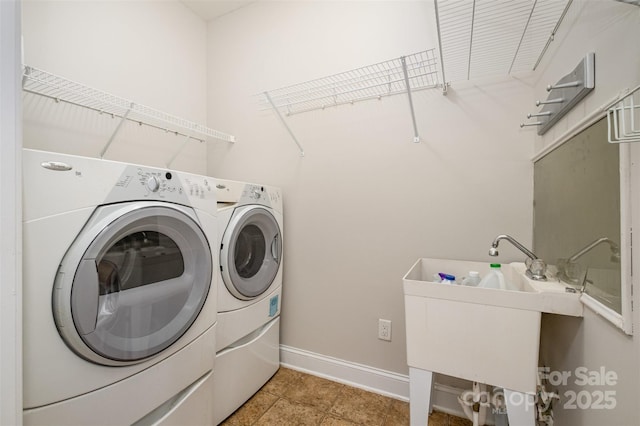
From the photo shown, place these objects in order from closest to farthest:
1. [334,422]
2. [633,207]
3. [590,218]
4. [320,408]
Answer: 1. [633,207]
2. [590,218]
3. [334,422]
4. [320,408]

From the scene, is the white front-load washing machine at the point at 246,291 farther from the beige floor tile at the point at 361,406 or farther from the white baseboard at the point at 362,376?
the beige floor tile at the point at 361,406

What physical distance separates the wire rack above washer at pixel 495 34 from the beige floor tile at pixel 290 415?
1905 mm

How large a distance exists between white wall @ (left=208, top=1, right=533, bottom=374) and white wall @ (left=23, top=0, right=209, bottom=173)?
25cm

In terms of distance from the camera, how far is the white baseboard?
4.89 ft

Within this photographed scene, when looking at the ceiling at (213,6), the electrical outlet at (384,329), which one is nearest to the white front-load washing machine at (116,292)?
the electrical outlet at (384,329)

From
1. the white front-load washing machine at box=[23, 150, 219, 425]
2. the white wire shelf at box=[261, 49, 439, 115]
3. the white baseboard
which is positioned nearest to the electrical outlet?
the white baseboard

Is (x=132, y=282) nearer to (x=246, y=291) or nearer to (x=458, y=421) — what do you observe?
(x=246, y=291)

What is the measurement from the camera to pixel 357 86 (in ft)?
5.62

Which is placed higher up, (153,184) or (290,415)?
(153,184)

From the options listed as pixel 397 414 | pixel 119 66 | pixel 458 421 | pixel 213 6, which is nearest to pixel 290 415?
pixel 397 414

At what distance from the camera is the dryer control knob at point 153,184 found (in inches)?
40.2

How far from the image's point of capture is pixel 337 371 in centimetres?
178

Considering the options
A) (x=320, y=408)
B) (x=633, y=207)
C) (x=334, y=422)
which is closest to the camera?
(x=633, y=207)

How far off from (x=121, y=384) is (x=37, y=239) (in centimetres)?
57
